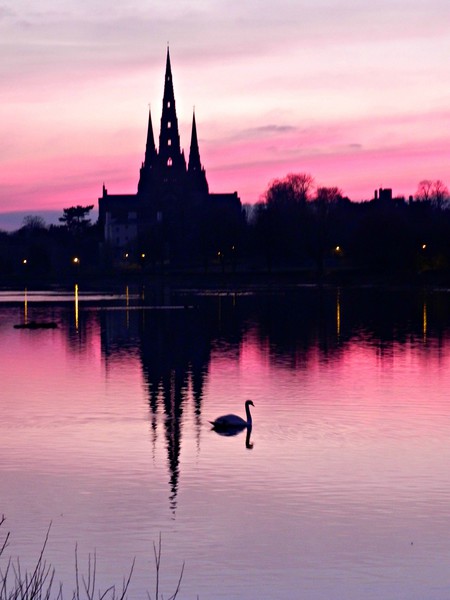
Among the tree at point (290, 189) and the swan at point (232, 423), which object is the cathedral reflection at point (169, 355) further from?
the tree at point (290, 189)

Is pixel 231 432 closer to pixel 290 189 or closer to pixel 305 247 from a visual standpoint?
pixel 305 247

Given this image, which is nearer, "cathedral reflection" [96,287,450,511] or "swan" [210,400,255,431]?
"swan" [210,400,255,431]

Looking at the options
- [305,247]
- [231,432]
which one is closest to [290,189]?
[305,247]

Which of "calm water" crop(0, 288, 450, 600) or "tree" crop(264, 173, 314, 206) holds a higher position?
"tree" crop(264, 173, 314, 206)

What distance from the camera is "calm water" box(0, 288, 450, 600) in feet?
54.2

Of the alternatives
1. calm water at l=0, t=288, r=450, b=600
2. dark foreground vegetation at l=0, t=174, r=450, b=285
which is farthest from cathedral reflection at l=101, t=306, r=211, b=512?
dark foreground vegetation at l=0, t=174, r=450, b=285

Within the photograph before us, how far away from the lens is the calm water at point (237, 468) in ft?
54.2

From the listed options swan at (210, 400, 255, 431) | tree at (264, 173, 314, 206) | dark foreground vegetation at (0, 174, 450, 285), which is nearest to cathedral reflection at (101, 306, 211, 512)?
swan at (210, 400, 255, 431)

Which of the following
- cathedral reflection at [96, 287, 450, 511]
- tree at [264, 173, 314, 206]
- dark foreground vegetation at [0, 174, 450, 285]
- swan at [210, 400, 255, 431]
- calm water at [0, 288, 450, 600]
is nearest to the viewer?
calm water at [0, 288, 450, 600]

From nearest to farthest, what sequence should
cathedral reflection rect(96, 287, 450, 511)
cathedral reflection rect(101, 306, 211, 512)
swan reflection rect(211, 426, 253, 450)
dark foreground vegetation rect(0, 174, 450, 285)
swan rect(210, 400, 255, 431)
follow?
swan reflection rect(211, 426, 253, 450)
swan rect(210, 400, 255, 431)
cathedral reflection rect(101, 306, 211, 512)
cathedral reflection rect(96, 287, 450, 511)
dark foreground vegetation rect(0, 174, 450, 285)

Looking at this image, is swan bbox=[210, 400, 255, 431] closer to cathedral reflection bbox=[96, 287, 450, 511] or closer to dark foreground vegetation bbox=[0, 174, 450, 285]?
cathedral reflection bbox=[96, 287, 450, 511]

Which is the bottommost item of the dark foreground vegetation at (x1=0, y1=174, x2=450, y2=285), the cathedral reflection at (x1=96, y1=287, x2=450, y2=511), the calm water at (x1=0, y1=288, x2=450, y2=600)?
the calm water at (x1=0, y1=288, x2=450, y2=600)

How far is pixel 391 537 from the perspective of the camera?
1781cm

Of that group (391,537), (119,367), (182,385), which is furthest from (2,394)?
(391,537)
